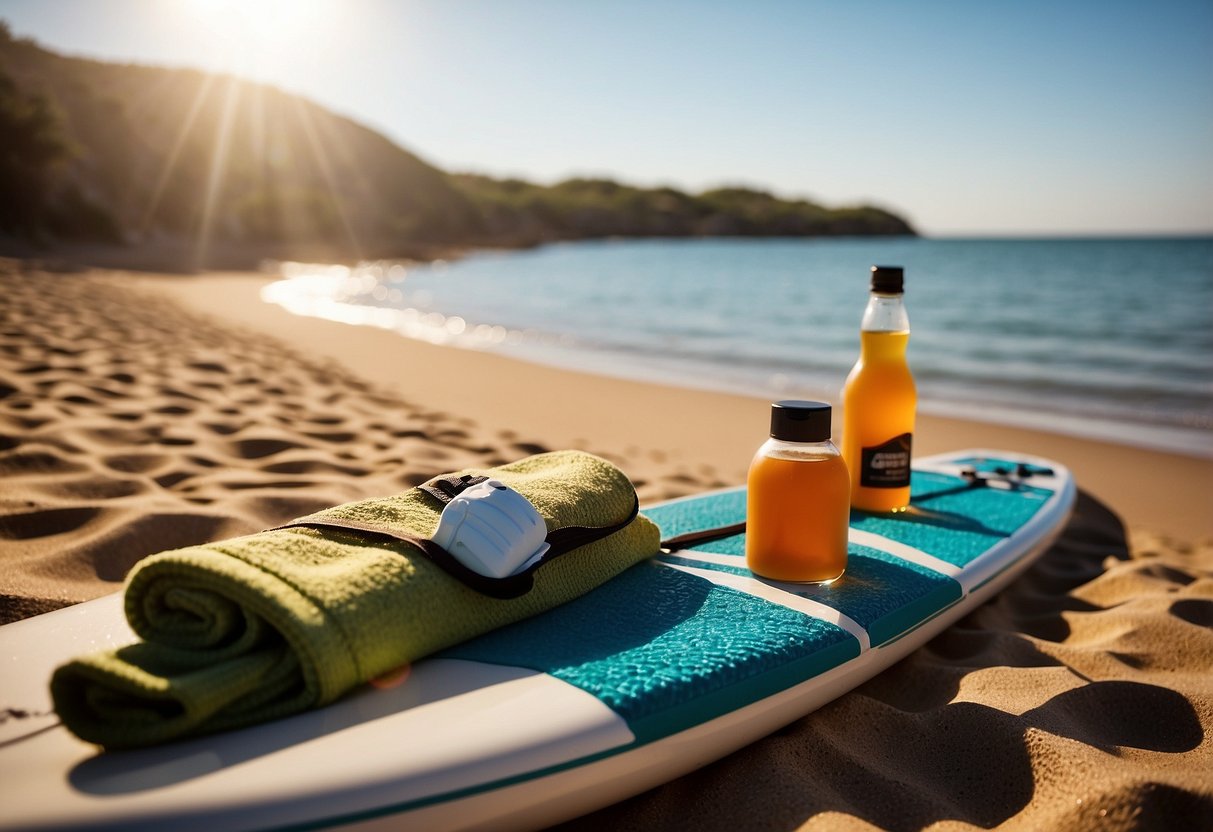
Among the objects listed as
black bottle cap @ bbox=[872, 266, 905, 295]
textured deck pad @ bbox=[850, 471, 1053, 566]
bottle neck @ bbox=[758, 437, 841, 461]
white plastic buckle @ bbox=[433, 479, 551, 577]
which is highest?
black bottle cap @ bbox=[872, 266, 905, 295]

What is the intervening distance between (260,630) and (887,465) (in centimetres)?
173

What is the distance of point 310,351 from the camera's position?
24.0 feet

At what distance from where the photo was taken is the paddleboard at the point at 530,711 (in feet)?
3.63

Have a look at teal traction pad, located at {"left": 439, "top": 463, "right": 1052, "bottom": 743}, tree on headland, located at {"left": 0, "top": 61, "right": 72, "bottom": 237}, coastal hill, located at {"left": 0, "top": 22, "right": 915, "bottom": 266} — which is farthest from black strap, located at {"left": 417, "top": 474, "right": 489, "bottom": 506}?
tree on headland, located at {"left": 0, "top": 61, "right": 72, "bottom": 237}

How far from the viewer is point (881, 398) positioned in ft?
7.43

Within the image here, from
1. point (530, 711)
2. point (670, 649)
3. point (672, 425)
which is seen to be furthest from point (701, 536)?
point (672, 425)

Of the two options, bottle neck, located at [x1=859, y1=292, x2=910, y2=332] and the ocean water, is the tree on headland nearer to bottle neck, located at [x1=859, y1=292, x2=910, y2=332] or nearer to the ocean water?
the ocean water

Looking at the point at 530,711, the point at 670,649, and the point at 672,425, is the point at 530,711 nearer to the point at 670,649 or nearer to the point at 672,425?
the point at 670,649

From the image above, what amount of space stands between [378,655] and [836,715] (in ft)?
3.23

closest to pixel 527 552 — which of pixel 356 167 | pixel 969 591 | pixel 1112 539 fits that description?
pixel 969 591

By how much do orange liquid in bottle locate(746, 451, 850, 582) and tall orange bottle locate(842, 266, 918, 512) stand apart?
0.44m

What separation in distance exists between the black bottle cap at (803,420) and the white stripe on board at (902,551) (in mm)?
519

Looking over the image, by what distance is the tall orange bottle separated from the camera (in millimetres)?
2215

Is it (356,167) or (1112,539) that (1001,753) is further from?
(356,167)
